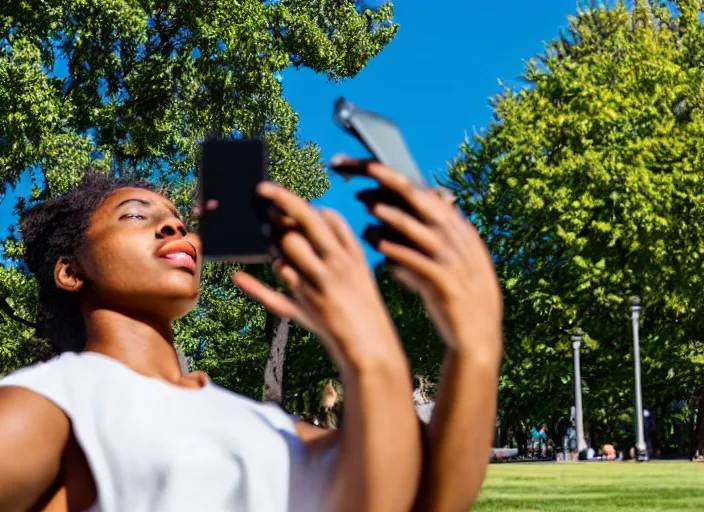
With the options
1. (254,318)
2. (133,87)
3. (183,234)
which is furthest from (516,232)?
(183,234)

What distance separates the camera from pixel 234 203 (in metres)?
1.63

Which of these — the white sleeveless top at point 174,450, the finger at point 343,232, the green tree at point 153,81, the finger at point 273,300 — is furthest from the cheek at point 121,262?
the green tree at point 153,81

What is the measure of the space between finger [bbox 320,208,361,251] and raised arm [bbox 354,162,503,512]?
41 millimetres

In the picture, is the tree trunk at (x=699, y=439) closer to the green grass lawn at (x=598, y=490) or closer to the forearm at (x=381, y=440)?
the green grass lawn at (x=598, y=490)

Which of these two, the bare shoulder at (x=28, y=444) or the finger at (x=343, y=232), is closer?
the finger at (x=343, y=232)

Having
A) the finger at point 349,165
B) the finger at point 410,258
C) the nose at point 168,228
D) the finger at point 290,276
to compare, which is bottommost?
the finger at point 290,276

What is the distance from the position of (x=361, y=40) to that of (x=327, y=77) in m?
0.96

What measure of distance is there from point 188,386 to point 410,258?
0.87m

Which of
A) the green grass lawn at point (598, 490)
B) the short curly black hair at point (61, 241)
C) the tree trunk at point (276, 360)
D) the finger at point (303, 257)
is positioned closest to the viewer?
the finger at point (303, 257)

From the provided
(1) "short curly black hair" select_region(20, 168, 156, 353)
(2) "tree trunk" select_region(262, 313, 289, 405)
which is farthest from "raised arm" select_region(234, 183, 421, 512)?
(2) "tree trunk" select_region(262, 313, 289, 405)

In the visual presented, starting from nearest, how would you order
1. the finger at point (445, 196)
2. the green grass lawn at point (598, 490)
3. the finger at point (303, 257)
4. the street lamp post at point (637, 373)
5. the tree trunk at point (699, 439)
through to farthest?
the finger at point (303, 257) → the finger at point (445, 196) → the green grass lawn at point (598, 490) → the street lamp post at point (637, 373) → the tree trunk at point (699, 439)

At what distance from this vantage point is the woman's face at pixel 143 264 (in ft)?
7.36

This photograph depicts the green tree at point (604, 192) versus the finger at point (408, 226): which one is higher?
the green tree at point (604, 192)

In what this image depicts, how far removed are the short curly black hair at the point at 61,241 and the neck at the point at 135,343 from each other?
0.22m
